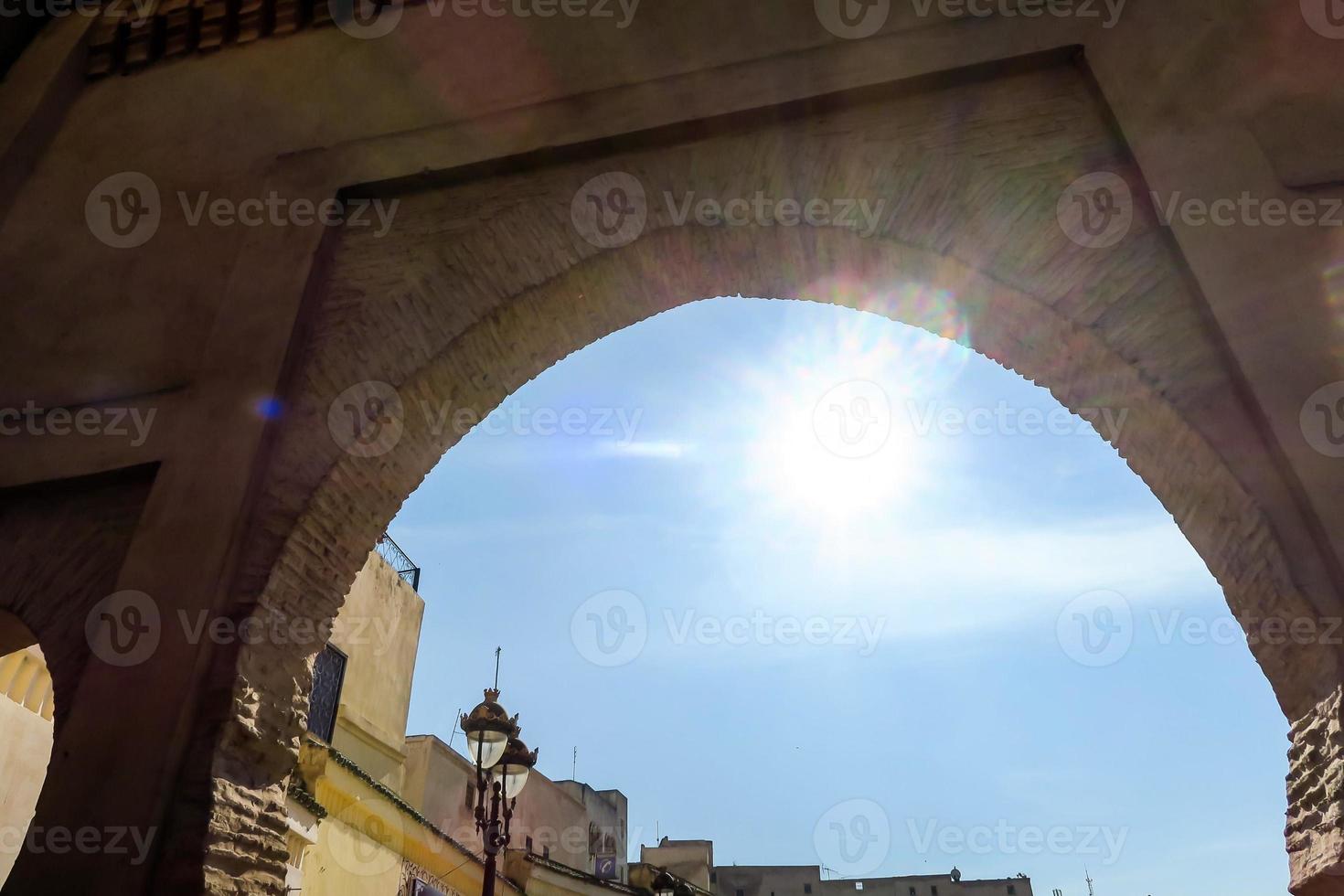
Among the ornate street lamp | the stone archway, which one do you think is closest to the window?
the ornate street lamp

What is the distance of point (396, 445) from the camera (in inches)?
149

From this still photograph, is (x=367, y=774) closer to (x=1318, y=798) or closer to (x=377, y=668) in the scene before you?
(x=377, y=668)

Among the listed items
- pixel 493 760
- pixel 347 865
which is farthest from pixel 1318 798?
pixel 347 865

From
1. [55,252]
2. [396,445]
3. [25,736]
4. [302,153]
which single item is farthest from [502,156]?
[25,736]

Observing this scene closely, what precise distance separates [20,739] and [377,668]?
4612mm

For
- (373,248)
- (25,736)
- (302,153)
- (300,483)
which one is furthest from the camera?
(25,736)

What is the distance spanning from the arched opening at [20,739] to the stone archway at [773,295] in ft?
8.83

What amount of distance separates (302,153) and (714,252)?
188cm

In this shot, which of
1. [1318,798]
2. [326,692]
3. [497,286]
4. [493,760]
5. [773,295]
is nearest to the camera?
[1318,798]

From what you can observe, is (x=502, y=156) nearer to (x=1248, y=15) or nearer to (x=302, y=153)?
(x=302, y=153)

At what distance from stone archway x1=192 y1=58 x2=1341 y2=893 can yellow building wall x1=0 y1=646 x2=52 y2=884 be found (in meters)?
2.89

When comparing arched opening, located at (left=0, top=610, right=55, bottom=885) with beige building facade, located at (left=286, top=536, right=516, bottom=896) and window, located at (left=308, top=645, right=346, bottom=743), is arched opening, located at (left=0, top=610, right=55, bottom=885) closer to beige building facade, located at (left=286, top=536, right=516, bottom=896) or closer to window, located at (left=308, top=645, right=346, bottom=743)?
beige building facade, located at (left=286, top=536, right=516, bottom=896)

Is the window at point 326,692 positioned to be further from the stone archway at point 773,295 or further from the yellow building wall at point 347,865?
the stone archway at point 773,295

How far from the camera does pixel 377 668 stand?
991cm
